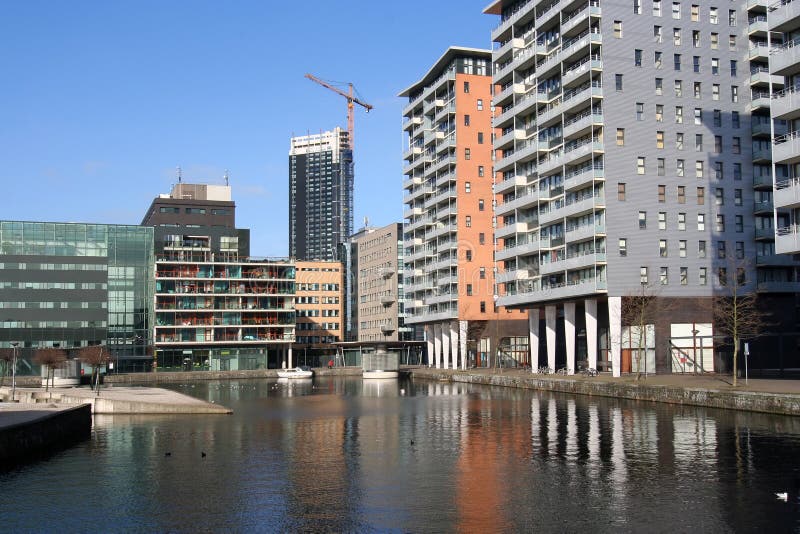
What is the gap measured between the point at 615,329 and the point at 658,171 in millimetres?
20440

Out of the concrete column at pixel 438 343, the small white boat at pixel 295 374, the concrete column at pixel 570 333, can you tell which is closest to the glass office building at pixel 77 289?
the small white boat at pixel 295 374

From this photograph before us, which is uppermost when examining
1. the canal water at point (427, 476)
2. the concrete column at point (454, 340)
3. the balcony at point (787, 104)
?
the balcony at point (787, 104)

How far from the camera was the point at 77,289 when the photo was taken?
16838cm

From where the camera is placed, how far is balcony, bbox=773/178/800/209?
6812 centimetres

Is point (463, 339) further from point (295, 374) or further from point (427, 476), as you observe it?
point (427, 476)

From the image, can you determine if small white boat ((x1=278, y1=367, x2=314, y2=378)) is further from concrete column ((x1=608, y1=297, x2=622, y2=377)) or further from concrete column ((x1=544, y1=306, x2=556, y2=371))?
concrete column ((x1=608, y1=297, x2=622, y2=377))

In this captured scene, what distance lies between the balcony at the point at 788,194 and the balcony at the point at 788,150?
1828 mm

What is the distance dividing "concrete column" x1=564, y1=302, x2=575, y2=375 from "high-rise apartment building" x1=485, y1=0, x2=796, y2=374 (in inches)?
6.5

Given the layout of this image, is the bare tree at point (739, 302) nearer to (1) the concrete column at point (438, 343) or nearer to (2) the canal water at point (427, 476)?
(2) the canal water at point (427, 476)

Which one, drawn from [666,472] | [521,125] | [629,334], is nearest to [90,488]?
[666,472]

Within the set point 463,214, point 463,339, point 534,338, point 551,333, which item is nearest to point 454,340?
point 463,339

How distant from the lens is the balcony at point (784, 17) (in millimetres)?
68812

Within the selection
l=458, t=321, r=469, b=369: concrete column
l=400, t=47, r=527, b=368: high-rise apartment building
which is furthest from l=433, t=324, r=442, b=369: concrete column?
l=458, t=321, r=469, b=369: concrete column

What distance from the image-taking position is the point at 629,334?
326 ft
